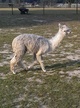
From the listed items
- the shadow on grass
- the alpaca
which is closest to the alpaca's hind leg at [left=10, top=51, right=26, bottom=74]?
the alpaca

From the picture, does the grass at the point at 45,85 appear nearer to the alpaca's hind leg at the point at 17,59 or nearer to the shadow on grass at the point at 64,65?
the shadow on grass at the point at 64,65

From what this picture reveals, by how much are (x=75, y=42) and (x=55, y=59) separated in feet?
13.4

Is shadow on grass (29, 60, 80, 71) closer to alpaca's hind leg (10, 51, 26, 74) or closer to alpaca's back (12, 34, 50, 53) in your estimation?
alpaca's hind leg (10, 51, 26, 74)

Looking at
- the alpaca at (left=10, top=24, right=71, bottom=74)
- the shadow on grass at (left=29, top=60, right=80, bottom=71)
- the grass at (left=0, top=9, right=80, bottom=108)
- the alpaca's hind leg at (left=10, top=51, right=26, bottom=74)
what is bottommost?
the shadow on grass at (left=29, top=60, right=80, bottom=71)

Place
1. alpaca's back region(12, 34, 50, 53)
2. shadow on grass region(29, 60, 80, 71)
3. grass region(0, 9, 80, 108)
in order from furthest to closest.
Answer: shadow on grass region(29, 60, 80, 71)
alpaca's back region(12, 34, 50, 53)
grass region(0, 9, 80, 108)

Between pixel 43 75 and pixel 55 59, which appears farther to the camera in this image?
pixel 55 59

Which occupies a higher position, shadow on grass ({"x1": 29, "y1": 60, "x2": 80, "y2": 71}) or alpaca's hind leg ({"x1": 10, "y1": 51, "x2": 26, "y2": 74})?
alpaca's hind leg ({"x1": 10, "y1": 51, "x2": 26, "y2": 74})

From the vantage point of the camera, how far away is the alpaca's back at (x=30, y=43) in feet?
27.5

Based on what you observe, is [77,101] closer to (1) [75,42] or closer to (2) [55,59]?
(2) [55,59]

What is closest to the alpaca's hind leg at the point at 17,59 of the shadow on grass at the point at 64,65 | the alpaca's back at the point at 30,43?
the alpaca's back at the point at 30,43

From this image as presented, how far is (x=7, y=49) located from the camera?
12.5m

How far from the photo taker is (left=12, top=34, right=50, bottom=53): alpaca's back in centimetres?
838

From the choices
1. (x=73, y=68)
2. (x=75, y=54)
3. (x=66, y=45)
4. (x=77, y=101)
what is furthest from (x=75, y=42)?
(x=77, y=101)

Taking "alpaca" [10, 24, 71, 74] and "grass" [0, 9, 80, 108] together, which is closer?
"grass" [0, 9, 80, 108]
